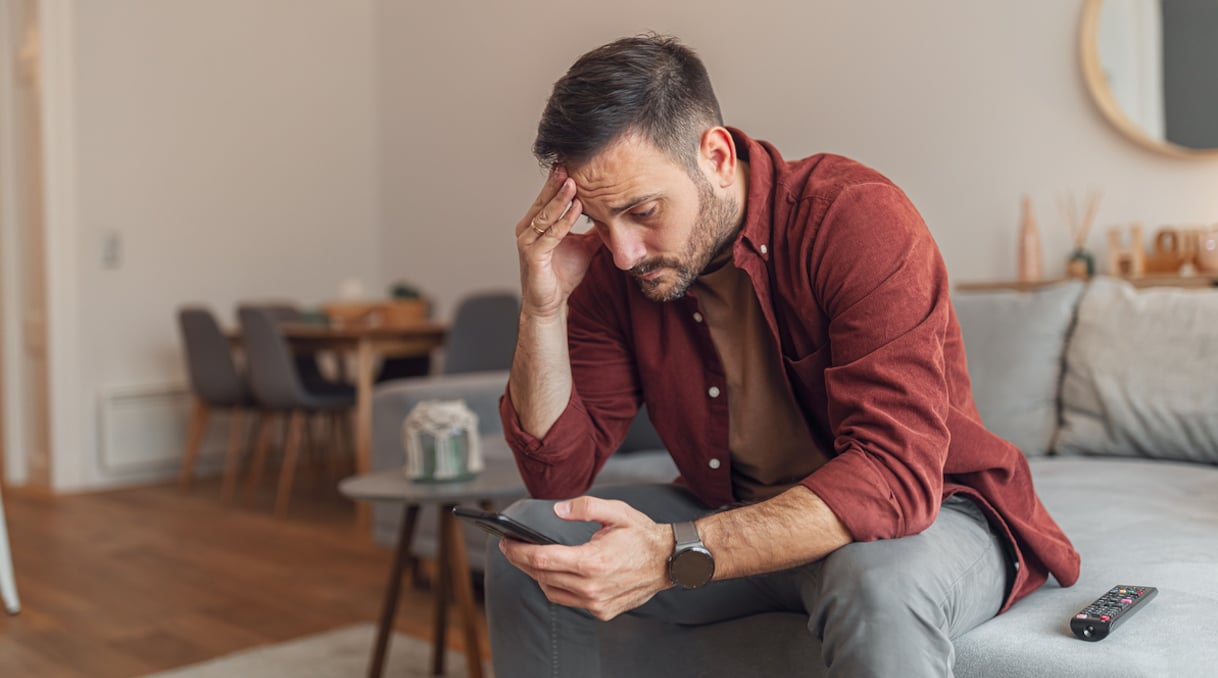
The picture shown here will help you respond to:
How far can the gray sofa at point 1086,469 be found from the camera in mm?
1191

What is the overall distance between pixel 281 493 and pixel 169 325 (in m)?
1.38

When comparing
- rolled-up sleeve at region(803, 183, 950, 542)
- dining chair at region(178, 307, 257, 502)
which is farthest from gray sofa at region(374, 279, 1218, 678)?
dining chair at region(178, 307, 257, 502)

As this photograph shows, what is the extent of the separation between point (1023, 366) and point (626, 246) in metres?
1.29

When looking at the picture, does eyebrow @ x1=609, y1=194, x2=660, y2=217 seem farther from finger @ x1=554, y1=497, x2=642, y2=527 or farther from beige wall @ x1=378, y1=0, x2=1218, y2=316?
beige wall @ x1=378, y1=0, x2=1218, y2=316

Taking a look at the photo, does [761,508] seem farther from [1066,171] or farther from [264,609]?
[1066,171]

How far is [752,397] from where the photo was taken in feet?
4.58

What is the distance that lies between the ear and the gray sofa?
560 millimetres

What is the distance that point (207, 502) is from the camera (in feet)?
14.4

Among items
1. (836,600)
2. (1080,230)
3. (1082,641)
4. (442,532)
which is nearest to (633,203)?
(836,600)

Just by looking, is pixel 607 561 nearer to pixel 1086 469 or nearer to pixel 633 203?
pixel 633 203

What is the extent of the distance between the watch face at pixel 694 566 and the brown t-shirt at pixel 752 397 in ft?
0.94

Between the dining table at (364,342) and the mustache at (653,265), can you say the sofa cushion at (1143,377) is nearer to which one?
the mustache at (653,265)

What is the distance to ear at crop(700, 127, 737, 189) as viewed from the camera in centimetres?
133

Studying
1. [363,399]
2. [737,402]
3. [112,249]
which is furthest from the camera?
[112,249]
